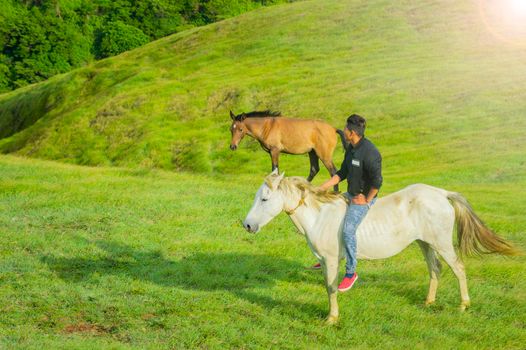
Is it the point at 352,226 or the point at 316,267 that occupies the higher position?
the point at 352,226

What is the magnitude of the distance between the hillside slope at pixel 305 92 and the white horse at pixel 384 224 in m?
17.1

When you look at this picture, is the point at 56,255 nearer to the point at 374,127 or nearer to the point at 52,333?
the point at 52,333

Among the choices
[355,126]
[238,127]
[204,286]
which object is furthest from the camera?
[238,127]

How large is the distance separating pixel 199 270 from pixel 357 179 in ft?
18.3

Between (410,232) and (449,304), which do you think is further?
(449,304)

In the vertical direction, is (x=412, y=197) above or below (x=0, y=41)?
below

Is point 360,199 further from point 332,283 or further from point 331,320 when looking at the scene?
point 331,320

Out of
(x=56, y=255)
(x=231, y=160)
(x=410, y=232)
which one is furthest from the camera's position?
(x=231, y=160)

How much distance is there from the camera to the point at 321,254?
1066cm

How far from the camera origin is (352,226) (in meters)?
10.5

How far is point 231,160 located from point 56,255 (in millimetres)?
25603

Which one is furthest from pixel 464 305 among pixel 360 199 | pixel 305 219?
pixel 305 219

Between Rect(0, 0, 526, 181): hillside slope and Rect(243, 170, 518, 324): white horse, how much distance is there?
17066 mm

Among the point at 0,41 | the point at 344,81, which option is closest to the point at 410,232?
the point at 344,81
